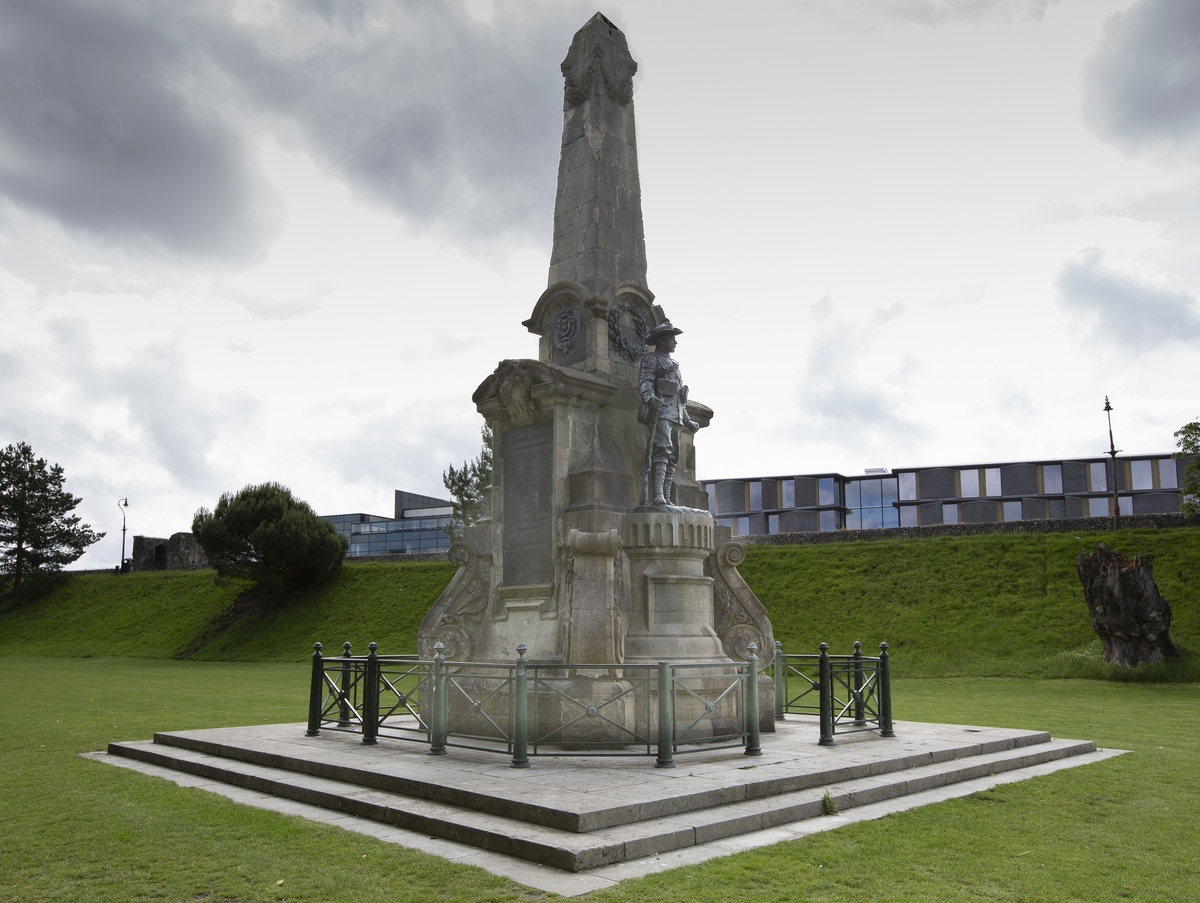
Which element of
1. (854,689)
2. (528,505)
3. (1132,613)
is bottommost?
(854,689)

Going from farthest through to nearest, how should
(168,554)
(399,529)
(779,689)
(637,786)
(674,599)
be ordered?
(399,529), (168,554), (779,689), (674,599), (637,786)

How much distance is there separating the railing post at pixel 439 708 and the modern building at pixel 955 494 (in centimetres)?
4960

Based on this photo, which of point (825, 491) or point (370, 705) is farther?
point (825, 491)

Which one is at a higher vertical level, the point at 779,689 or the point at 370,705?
the point at 370,705

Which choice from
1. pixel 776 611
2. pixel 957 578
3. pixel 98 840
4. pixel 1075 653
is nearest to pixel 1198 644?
pixel 1075 653

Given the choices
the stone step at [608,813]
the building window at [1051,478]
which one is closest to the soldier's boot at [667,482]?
the stone step at [608,813]

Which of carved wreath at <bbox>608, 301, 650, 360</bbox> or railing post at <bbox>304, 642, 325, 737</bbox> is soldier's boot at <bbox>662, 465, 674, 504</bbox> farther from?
railing post at <bbox>304, 642, 325, 737</bbox>

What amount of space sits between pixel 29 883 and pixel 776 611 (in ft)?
91.6

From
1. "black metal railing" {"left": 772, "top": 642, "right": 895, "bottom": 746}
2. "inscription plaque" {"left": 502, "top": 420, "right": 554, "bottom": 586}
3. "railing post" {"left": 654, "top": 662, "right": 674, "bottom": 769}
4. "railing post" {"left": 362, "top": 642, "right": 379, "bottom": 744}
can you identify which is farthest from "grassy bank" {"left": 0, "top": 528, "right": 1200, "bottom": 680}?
"railing post" {"left": 362, "top": 642, "right": 379, "bottom": 744}

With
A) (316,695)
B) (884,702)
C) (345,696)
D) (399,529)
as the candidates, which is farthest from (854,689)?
(399,529)

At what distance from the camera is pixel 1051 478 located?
6103 centimetres

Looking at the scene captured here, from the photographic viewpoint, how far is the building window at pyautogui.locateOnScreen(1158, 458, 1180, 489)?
58.9 metres

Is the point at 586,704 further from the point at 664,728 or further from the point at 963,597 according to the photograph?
the point at 963,597

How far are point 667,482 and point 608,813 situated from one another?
17.4 ft
